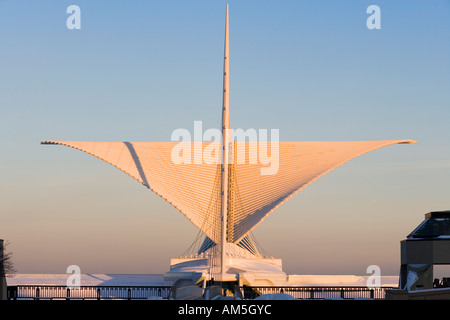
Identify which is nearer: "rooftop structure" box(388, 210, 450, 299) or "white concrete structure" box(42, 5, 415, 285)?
"rooftop structure" box(388, 210, 450, 299)

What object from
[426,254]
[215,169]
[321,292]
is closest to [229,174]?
[215,169]

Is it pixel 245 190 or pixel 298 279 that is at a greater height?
pixel 245 190

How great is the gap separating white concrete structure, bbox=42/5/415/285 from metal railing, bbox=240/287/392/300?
850 centimetres

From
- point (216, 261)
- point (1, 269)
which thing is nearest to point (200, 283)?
point (216, 261)

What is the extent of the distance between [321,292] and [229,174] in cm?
2097

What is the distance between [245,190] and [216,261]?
833cm

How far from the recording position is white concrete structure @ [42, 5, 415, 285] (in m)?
61.2

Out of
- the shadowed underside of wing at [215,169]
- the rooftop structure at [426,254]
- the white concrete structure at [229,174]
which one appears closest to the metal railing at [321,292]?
the rooftop structure at [426,254]

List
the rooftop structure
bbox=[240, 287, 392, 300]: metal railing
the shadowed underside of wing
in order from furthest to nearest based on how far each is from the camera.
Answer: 1. the shadowed underside of wing
2. bbox=[240, 287, 392, 300]: metal railing
3. the rooftop structure

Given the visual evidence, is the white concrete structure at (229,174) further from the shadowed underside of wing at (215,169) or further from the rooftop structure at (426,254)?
the rooftop structure at (426,254)

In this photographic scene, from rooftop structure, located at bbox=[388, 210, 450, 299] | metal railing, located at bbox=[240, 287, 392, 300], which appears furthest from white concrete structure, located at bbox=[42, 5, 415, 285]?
rooftop structure, located at bbox=[388, 210, 450, 299]

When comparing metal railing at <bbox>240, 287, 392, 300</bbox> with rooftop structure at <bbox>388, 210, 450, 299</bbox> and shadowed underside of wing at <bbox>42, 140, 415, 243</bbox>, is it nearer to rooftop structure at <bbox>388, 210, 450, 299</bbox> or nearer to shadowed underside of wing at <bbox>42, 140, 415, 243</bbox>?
rooftop structure at <bbox>388, 210, 450, 299</bbox>
